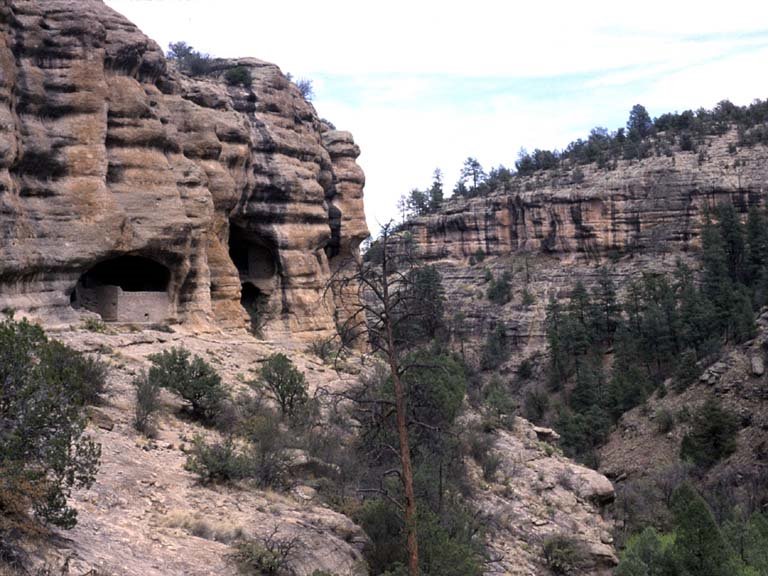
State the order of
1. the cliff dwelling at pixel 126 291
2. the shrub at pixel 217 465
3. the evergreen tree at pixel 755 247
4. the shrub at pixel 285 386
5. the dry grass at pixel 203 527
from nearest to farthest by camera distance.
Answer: the dry grass at pixel 203 527 < the shrub at pixel 217 465 < the shrub at pixel 285 386 < the cliff dwelling at pixel 126 291 < the evergreen tree at pixel 755 247

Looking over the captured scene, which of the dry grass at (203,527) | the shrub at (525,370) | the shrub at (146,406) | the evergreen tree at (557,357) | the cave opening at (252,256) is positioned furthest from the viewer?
the shrub at (525,370)

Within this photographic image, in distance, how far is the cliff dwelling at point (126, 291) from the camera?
90.0 ft

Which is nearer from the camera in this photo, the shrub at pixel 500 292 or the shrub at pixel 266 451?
the shrub at pixel 266 451

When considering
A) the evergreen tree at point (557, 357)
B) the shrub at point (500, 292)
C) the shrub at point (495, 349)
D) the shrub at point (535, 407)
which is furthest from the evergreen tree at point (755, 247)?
the shrub at point (500, 292)

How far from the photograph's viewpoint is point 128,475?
15.0 meters

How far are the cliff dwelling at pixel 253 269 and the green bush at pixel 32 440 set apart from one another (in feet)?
72.0

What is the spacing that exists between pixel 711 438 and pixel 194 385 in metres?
26.1

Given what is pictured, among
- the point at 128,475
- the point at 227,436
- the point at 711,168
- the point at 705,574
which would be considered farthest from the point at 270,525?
the point at 711,168

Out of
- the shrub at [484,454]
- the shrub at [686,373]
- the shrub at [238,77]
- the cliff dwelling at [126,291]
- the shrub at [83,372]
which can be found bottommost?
the shrub at [686,373]

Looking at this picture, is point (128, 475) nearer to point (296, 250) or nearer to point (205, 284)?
point (205, 284)

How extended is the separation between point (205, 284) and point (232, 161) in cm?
525

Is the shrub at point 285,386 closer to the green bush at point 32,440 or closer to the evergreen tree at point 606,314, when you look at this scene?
the green bush at point 32,440

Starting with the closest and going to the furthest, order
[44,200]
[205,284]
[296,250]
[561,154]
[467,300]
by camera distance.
A: 1. [44,200]
2. [205,284]
3. [296,250]
4. [467,300]
5. [561,154]

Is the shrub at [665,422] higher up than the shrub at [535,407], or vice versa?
the shrub at [665,422]
